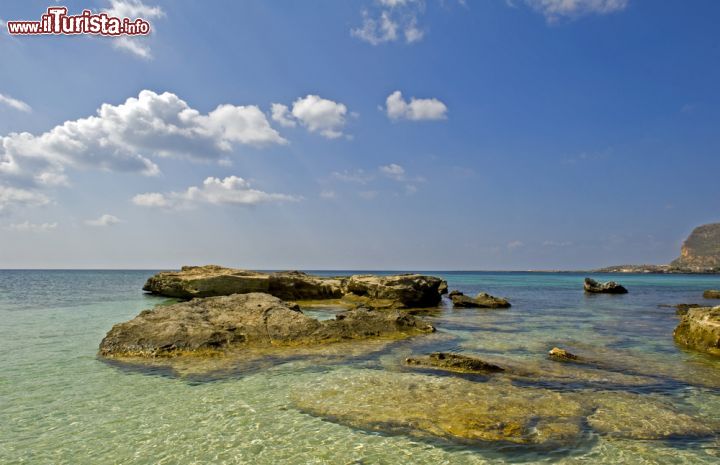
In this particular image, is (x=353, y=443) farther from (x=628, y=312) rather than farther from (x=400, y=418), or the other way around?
(x=628, y=312)

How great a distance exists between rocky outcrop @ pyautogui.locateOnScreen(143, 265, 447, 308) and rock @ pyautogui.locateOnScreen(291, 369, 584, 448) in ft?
70.1

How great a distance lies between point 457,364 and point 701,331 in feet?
40.0

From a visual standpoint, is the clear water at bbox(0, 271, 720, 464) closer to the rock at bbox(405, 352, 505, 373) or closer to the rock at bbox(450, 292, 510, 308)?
the rock at bbox(405, 352, 505, 373)

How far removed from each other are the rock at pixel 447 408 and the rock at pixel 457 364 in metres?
1.22

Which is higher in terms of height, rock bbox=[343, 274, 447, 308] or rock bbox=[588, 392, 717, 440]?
rock bbox=[343, 274, 447, 308]

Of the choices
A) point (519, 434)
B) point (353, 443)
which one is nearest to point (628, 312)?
point (519, 434)

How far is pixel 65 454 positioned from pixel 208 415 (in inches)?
94.7

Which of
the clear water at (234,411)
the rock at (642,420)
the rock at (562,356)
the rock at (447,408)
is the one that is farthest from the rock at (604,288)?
the rock at (447,408)

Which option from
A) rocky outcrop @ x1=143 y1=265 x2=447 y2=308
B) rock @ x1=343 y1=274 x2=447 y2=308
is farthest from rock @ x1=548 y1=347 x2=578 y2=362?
rock @ x1=343 y1=274 x2=447 y2=308

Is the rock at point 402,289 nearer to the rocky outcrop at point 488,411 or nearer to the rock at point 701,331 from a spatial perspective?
the rock at point 701,331

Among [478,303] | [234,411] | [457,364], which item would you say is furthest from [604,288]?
[234,411]

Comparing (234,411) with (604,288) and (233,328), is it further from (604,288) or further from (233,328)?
(604,288)

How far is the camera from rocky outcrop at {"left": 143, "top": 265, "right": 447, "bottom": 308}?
110ft

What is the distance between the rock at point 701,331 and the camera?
53.5 ft
